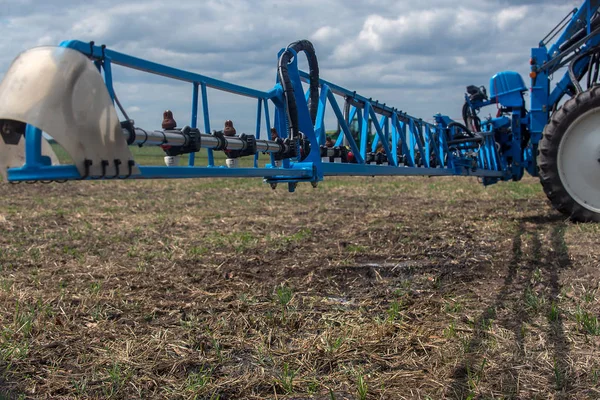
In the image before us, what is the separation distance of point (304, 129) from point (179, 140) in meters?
1.56

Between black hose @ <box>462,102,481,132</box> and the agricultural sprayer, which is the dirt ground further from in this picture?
black hose @ <box>462,102,481,132</box>

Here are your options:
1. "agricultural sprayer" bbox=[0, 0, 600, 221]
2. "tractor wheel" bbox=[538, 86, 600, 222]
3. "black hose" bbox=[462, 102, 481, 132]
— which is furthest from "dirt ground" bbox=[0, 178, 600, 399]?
"black hose" bbox=[462, 102, 481, 132]

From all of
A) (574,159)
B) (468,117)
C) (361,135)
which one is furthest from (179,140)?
(468,117)

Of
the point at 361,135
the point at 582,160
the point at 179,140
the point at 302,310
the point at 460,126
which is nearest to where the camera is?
the point at 179,140

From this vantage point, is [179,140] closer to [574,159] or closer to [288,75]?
[288,75]

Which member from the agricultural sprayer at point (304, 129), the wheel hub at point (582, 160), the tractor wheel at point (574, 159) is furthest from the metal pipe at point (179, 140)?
the wheel hub at point (582, 160)

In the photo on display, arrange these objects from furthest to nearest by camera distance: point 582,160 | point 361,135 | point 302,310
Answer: point 582,160, point 361,135, point 302,310

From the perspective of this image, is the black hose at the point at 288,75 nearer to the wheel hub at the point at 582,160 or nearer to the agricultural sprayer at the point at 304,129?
the agricultural sprayer at the point at 304,129

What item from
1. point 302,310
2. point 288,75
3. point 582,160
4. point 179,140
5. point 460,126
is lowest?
point 302,310

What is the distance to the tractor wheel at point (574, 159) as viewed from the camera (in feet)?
23.0

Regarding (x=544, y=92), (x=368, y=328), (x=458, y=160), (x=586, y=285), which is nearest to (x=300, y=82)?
(x=368, y=328)

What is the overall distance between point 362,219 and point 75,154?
645 centimetres

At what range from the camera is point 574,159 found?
7.10 m

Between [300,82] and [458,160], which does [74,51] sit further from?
[458,160]
